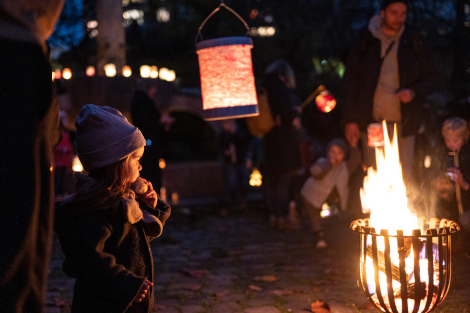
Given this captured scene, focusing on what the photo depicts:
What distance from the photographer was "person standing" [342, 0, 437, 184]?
211 inches

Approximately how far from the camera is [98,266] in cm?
250

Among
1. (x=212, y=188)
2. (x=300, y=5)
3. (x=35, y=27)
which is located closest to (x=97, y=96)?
(x=212, y=188)

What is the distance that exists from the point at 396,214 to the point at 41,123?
2.42 meters

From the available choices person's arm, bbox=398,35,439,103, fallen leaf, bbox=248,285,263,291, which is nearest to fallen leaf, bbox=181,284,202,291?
fallen leaf, bbox=248,285,263,291

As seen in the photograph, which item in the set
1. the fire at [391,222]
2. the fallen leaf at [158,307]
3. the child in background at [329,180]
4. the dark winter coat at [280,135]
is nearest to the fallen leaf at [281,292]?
the fallen leaf at [158,307]

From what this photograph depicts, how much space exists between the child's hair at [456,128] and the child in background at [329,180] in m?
1.22

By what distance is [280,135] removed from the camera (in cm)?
782

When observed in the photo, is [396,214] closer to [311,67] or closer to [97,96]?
[97,96]

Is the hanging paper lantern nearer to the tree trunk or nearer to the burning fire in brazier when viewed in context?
the tree trunk

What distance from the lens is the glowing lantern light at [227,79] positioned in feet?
15.5

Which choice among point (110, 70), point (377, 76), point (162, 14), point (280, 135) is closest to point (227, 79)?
point (377, 76)

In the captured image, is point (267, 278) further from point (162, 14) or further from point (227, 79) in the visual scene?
point (162, 14)

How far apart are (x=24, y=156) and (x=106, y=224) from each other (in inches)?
29.4

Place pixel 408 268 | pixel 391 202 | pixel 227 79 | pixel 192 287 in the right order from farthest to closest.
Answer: pixel 192 287, pixel 227 79, pixel 391 202, pixel 408 268
